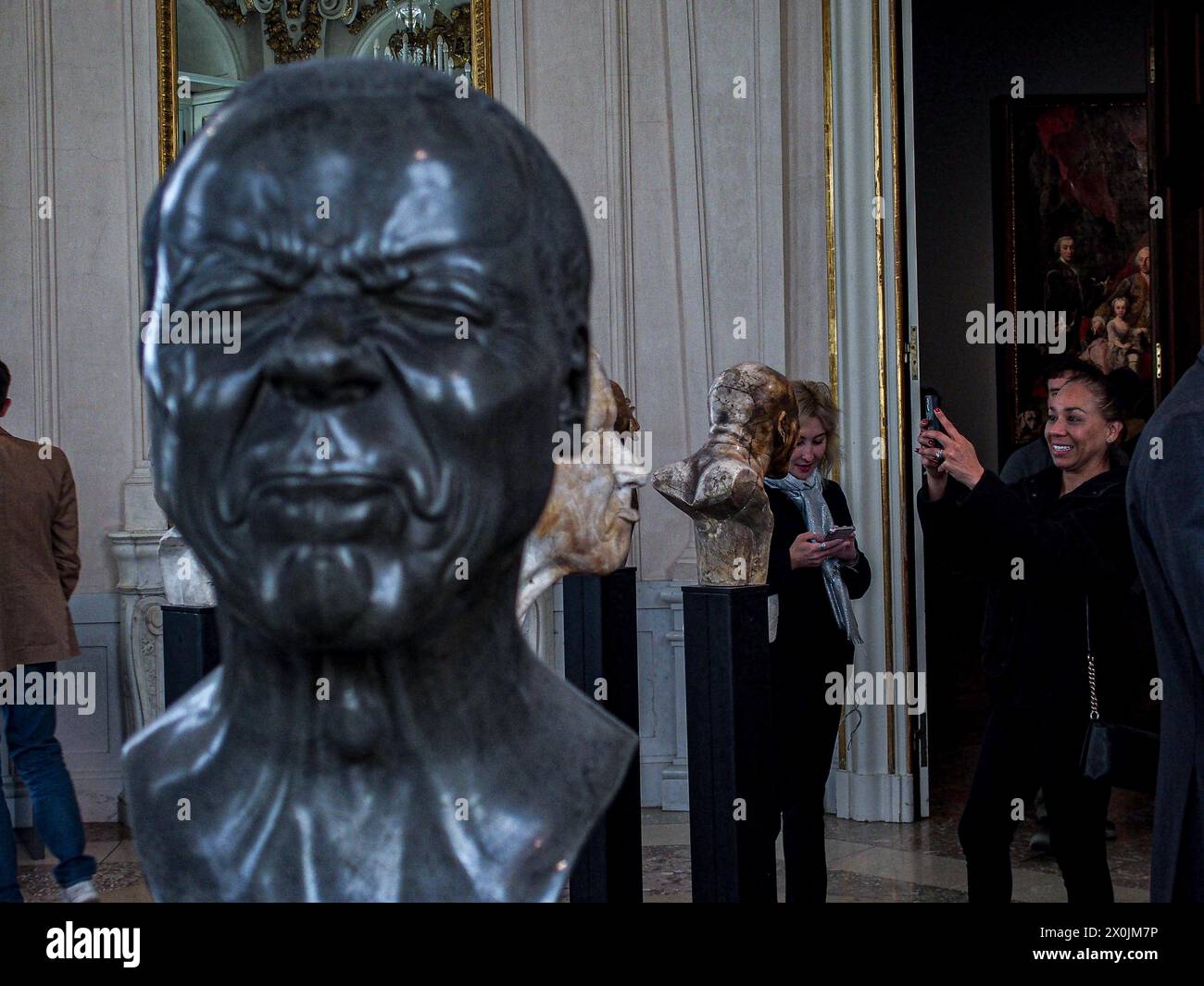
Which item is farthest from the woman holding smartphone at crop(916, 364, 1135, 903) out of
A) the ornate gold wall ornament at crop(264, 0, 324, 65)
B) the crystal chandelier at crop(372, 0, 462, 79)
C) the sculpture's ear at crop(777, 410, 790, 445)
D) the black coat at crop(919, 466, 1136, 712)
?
the ornate gold wall ornament at crop(264, 0, 324, 65)

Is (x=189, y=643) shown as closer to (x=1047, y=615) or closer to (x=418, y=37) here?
(x=1047, y=615)

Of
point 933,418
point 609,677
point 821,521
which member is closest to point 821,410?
point 821,521

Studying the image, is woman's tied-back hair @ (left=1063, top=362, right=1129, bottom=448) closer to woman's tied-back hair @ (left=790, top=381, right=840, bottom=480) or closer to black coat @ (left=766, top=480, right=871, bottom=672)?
woman's tied-back hair @ (left=790, top=381, right=840, bottom=480)

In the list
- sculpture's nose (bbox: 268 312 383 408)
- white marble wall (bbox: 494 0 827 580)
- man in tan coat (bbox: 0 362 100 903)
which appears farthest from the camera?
white marble wall (bbox: 494 0 827 580)

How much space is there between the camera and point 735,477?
3025 mm

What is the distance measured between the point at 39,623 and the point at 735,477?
2.59m

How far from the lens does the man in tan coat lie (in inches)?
172

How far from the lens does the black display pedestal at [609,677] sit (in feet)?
11.6

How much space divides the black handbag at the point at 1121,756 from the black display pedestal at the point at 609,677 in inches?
44.9

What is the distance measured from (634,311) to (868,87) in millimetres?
1462

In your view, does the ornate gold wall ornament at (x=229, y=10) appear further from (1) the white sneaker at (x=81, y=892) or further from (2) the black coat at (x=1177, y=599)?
(2) the black coat at (x=1177, y=599)

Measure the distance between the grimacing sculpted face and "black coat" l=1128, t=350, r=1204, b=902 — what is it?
59.6 inches

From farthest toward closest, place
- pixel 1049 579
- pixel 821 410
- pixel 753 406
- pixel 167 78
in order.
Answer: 1. pixel 167 78
2. pixel 821 410
3. pixel 1049 579
4. pixel 753 406

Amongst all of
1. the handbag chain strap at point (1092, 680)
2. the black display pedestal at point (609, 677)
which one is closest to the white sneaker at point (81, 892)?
the black display pedestal at point (609, 677)
